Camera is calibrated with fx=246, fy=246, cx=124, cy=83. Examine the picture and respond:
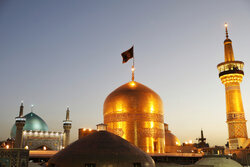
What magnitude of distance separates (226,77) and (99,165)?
905 inches

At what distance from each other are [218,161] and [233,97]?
875cm

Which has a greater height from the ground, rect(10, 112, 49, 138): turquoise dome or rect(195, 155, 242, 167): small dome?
rect(10, 112, 49, 138): turquoise dome

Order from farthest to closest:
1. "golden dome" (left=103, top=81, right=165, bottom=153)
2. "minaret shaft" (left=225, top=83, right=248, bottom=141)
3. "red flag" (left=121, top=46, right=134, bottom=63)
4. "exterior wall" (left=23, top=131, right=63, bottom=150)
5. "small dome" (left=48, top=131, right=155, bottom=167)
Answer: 1. "exterior wall" (left=23, top=131, right=63, bottom=150)
2. "minaret shaft" (left=225, top=83, right=248, bottom=141)
3. "red flag" (left=121, top=46, right=134, bottom=63)
4. "golden dome" (left=103, top=81, right=165, bottom=153)
5. "small dome" (left=48, top=131, right=155, bottom=167)

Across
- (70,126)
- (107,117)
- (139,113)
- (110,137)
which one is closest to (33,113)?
(70,126)

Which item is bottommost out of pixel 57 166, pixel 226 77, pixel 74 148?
pixel 57 166

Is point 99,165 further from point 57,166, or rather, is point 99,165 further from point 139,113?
point 139,113

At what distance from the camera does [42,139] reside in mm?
34875

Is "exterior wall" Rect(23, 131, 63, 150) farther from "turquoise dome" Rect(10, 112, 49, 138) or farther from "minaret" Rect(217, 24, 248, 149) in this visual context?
"minaret" Rect(217, 24, 248, 149)

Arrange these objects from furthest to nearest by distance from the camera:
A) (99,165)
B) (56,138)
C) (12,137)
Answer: (12,137) < (56,138) < (99,165)

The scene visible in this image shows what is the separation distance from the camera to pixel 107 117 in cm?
2575

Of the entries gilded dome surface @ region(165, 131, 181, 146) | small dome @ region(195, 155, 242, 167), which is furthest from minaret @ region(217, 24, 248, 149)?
gilded dome surface @ region(165, 131, 181, 146)

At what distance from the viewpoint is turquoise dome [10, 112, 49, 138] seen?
3802 centimetres

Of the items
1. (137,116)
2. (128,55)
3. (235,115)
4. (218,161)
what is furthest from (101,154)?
(235,115)

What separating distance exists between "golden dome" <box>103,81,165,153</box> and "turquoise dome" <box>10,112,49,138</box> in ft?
55.9
